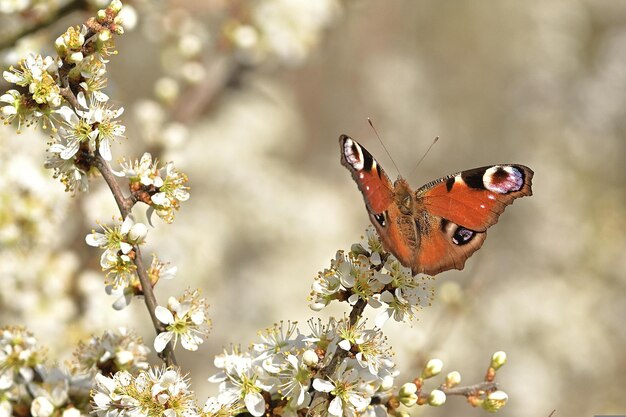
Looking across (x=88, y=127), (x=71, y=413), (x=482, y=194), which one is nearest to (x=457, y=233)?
(x=482, y=194)

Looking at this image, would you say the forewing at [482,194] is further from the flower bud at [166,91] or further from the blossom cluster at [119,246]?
the flower bud at [166,91]

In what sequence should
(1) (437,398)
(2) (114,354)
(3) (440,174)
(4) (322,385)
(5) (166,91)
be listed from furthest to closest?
1. (3) (440,174)
2. (5) (166,91)
3. (2) (114,354)
4. (1) (437,398)
5. (4) (322,385)

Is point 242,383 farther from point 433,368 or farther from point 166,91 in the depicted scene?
point 166,91

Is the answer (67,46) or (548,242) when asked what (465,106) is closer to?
(548,242)

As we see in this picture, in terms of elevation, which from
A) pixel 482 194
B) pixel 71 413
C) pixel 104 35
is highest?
pixel 104 35

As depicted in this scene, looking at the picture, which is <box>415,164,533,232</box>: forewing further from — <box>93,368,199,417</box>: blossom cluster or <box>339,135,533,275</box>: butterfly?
<box>93,368,199,417</box>: blossom cluster
